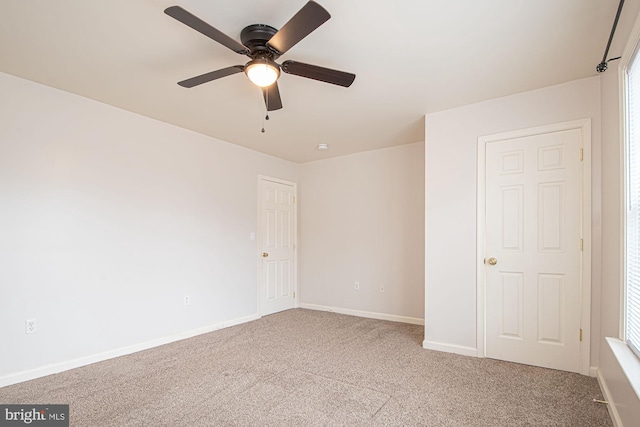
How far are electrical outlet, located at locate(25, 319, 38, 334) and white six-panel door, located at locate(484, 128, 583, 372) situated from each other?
13.4 feet

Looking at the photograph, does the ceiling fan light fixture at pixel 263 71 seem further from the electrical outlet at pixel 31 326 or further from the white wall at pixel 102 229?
the electrical outlet at pixel 31 326

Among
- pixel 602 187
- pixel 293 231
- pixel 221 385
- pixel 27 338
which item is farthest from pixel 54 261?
pixel 602 187

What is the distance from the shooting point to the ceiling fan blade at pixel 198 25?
5.00 feet

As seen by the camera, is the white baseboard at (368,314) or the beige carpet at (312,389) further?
the white baseboard at (368,314)

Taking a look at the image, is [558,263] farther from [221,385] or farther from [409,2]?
[221,385]

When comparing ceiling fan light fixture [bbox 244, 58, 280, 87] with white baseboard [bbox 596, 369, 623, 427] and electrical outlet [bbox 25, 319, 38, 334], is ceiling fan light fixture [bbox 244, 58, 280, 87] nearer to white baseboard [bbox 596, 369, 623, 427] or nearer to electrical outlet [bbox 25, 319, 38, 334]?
electrical outlet [bbox 25, 319, 38, 334]

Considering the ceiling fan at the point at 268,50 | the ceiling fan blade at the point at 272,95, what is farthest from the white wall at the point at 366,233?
the ceiling fan at the point at 268,50

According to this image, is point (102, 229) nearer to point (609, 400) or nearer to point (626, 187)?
point (626, 187)

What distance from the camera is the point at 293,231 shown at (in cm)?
561

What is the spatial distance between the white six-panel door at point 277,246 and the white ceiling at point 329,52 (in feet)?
5.97

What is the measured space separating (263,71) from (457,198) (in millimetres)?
2325

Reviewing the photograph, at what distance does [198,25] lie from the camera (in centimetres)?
165

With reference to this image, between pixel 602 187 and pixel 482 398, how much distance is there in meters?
1.94

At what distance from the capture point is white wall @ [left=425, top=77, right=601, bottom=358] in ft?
9.96
